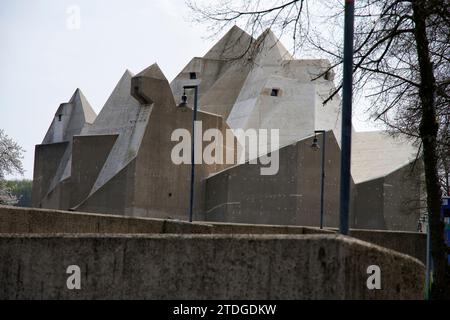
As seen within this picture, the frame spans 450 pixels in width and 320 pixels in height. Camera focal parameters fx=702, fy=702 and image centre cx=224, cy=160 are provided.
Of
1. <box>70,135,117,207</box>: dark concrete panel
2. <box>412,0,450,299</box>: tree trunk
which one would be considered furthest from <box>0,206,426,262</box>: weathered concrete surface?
<box>70,135,117,207</box>: dark concrete panel

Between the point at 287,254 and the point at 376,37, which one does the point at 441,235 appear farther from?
the point at 287,254

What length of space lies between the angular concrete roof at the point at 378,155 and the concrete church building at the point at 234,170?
0.08m

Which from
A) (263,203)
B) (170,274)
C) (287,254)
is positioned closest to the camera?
(287,254)

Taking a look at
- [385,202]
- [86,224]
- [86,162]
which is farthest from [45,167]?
[86,224]

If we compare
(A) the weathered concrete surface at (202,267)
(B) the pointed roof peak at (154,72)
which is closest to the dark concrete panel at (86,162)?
(B) the pointed roof peak at (154,72)

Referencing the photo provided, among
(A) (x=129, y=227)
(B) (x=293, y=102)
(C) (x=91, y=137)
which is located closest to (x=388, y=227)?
(B) (x=293, y=102)

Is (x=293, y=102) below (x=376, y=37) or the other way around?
the other way around

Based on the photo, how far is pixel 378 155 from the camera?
43844 millimetres

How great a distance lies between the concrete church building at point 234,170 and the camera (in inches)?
1485

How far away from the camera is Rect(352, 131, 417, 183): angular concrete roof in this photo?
41594 mm

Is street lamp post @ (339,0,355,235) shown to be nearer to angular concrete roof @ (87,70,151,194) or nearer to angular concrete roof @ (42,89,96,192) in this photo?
angular concrete roof @ (87,70,151,194)

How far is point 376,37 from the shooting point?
1087 centimetres

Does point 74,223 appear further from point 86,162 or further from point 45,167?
point 45,167
